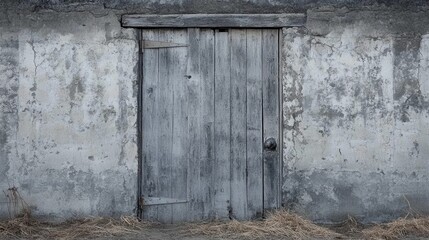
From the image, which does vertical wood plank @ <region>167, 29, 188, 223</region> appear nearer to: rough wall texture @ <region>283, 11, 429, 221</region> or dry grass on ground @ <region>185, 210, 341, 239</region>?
dry grass on ground @ <region>185, 210, 341, 239</region>

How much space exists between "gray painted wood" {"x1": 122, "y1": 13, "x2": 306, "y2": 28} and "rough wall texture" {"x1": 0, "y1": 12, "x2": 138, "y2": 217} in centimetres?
19

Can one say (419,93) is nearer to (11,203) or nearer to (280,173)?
(280,173)

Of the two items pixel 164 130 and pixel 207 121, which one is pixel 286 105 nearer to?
pixel 207 121

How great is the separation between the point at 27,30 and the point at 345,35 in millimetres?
3570

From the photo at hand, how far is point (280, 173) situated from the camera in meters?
5.79

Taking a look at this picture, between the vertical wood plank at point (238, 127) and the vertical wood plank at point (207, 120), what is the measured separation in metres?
0.23

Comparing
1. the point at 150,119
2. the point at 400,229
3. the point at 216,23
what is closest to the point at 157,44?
the point at 216,23

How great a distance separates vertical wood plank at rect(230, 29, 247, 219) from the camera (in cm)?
582

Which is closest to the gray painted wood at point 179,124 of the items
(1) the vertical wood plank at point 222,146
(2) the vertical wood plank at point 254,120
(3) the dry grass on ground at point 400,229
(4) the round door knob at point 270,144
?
(1) the vertical wood plank at point 222,146

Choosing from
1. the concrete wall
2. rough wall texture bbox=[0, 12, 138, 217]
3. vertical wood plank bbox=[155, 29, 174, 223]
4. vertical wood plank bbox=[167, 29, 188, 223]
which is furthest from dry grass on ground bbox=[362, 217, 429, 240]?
rough wall texture bbox=[0, 12, 138, 217]

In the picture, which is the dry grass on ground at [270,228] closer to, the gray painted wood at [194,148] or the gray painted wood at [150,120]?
the gray painted wood at [194,148]

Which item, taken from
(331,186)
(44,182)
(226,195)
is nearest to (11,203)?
(44,182)

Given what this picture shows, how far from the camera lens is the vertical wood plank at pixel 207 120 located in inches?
229

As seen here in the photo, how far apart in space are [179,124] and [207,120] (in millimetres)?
320
